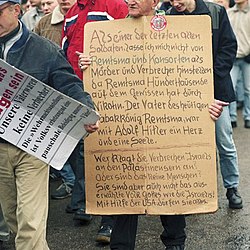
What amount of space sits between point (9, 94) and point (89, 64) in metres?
0.68

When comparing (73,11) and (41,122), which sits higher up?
(41,122)

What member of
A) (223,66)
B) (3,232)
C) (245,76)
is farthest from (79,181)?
(245,76)

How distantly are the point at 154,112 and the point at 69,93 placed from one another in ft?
2.01

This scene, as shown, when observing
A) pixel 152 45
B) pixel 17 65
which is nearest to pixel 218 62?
pixel 152 45

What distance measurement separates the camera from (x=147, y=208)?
4.95 meters

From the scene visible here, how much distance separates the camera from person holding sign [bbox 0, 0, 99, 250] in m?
4.47

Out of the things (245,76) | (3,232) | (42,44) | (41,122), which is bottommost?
(245,76)

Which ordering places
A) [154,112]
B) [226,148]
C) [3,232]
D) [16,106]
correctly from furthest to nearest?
[226,148], [3,232], [154,112], [16,106]

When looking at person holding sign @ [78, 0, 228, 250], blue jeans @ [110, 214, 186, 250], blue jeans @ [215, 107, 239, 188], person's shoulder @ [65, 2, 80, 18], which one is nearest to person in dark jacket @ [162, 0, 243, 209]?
blue jeans @ [215, 107, 239, 188]

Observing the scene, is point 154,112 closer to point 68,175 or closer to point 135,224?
point 135,224

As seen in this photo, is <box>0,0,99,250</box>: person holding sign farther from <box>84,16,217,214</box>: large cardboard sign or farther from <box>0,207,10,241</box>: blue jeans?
<box>0,207,10,241</box>: blue jeans

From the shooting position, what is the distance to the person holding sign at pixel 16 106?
14.7 feet

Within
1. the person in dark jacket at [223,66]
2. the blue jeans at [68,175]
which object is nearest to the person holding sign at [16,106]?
the person in dark jacket at [223,66]

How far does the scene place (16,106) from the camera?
4508 millimetres
